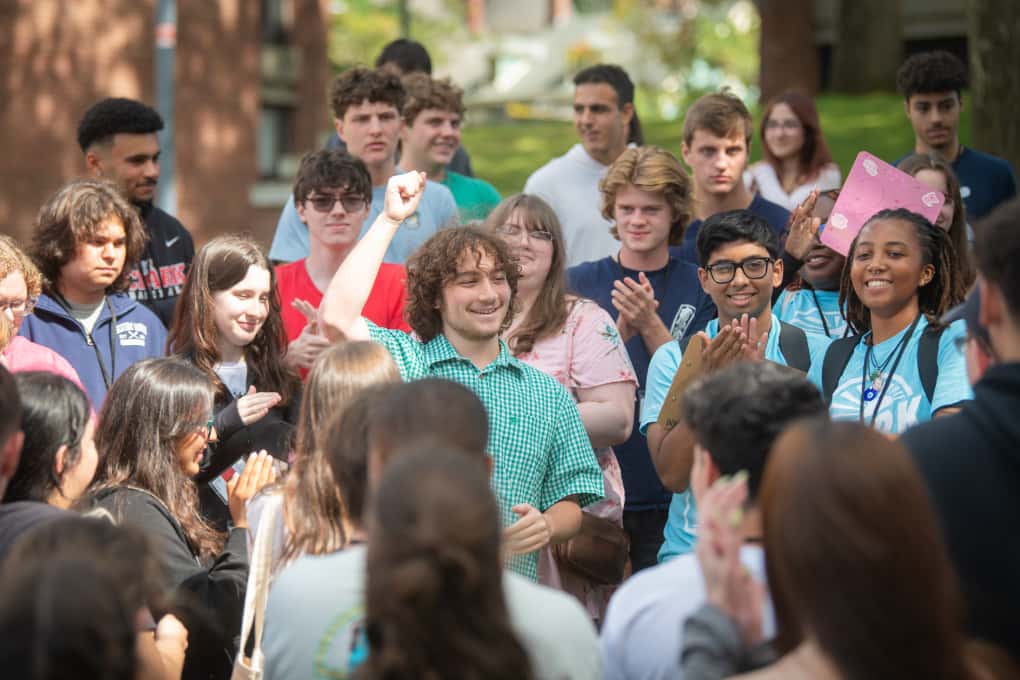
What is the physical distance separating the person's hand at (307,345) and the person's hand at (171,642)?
5.46ft

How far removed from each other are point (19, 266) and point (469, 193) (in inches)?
122

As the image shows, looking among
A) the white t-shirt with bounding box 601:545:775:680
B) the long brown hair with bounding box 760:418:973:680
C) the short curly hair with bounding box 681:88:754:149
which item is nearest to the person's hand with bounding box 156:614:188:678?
the white t-shirt with bounding box 601:545:775:680

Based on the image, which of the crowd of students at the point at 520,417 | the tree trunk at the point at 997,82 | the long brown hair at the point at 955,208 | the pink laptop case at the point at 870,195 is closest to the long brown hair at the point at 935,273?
the crowd of students at the point at 520,417

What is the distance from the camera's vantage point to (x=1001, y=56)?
10.5 m

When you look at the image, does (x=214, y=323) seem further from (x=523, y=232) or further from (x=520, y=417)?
(x=520, y=417)

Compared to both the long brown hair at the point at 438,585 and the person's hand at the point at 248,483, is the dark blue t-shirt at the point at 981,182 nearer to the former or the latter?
the person's hand at the point at 248,483

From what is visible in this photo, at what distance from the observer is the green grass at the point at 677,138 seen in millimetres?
15398

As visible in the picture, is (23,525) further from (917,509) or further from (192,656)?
(917,509)

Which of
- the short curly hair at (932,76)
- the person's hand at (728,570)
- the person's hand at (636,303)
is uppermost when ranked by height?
the short curly hair at (932,76)

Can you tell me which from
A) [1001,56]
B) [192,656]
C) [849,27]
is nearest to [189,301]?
[192,656]

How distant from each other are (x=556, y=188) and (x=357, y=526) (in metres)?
4.26

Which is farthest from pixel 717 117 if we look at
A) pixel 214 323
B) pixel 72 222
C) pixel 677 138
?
pixel 677 138

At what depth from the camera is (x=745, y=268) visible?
4.97m

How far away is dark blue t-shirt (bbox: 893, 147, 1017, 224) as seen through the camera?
7.19m
